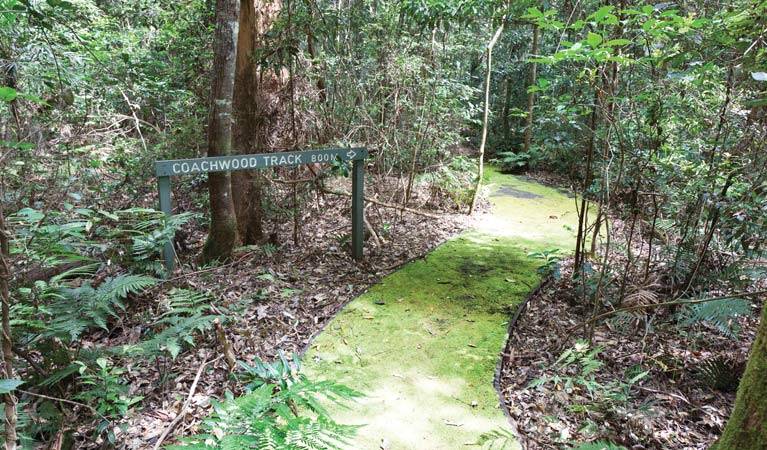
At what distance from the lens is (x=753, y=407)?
1.64 metres

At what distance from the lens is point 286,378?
3303 millimetres

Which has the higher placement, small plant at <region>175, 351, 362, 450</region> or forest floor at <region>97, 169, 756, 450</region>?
small plant at <region>175, 351, 362, 450</region>

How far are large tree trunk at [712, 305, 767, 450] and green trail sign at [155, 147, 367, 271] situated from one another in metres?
3.82

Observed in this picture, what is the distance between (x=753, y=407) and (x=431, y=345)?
8.95ft

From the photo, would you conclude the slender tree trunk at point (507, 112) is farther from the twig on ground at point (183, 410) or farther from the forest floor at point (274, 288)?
the twig on ground at point (183, 410)

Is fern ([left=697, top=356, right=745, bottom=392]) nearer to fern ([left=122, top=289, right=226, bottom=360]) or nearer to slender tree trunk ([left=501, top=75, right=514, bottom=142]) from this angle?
fern ([left=122, top=289, right=226, bottom=360])

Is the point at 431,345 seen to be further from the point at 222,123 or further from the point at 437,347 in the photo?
the point at 222,123

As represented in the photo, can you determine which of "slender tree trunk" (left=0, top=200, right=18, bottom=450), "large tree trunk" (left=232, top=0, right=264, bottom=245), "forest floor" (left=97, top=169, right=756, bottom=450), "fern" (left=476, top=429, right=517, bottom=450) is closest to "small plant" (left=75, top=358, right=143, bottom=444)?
"forest floor" (left=97, top=169, right=756, bottom=450)

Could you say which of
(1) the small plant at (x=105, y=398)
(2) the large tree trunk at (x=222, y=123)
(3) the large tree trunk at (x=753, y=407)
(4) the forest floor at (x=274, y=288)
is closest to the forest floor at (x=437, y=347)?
(4) the forest floor at (x=274, y=288)

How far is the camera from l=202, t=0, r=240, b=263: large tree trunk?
15.8 ft

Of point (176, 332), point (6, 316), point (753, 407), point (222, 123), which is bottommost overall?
point (176, 332)

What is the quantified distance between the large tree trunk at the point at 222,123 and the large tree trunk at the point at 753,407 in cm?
479

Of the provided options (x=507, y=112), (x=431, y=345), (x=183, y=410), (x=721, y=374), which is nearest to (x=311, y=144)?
(x=431, y=345)

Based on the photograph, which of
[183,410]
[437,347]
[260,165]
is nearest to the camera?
[183,410]
